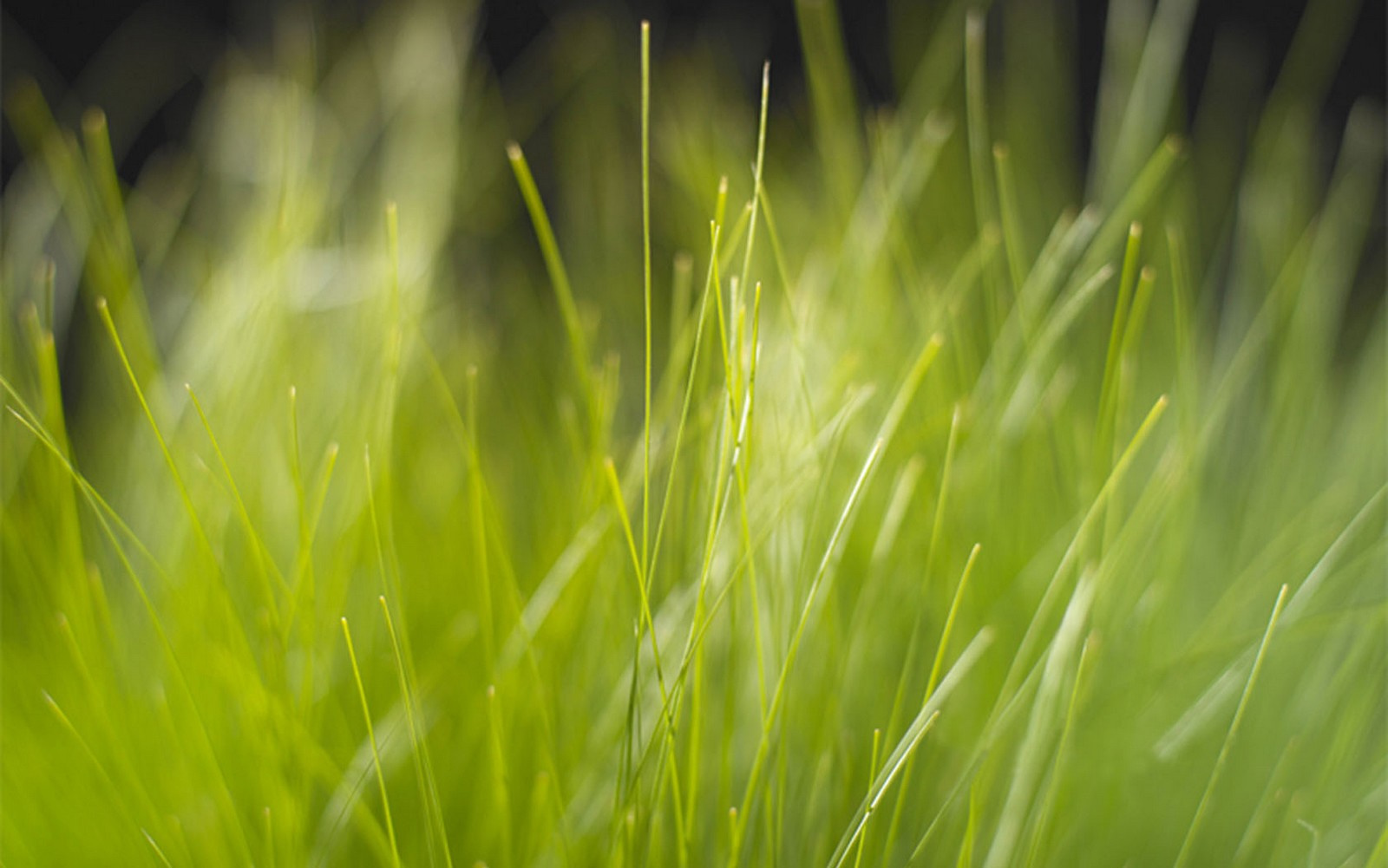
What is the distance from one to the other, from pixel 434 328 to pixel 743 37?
319 mm

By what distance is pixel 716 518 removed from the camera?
0.81ft

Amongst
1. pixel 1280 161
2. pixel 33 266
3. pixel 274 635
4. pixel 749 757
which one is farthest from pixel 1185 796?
pixel 33 266

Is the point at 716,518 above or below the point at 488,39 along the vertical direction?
below

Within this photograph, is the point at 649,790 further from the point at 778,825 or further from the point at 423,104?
the point at 423,104

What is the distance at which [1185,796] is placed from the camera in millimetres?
349

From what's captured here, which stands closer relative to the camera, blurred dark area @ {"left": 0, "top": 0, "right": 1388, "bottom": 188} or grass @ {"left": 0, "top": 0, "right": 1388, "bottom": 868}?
grass @ {"left": 0, "top": 0, "right": 1388, "bottom": 868}

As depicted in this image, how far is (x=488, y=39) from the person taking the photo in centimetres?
80

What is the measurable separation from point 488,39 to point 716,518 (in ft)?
2.10

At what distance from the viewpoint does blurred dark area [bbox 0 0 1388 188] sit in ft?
2.44

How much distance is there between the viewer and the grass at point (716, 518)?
0.95 ft

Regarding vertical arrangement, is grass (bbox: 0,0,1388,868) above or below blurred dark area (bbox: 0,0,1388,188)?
below

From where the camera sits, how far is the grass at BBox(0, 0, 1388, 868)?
29cm

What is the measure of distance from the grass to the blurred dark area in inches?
3.7

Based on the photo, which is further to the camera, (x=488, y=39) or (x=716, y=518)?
(x=488, y=39)
